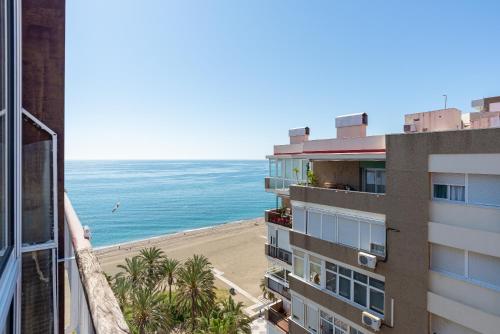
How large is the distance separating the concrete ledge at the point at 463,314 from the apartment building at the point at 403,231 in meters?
0.02

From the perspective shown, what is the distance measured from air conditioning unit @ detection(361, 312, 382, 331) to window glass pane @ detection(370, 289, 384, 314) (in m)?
0.30

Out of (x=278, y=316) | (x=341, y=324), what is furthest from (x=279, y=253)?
(x=341, y=324)

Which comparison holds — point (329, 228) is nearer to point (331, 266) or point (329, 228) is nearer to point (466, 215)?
point (331, 266)

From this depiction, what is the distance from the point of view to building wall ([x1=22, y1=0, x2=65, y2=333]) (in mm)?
2742

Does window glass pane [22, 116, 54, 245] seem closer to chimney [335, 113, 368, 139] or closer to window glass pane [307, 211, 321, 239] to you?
window glass pane [307, 211, 321, 239]

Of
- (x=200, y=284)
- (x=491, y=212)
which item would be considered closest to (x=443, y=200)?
(x=491, y=212)

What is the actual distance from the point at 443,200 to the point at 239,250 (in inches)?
1472

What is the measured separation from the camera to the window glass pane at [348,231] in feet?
33.3

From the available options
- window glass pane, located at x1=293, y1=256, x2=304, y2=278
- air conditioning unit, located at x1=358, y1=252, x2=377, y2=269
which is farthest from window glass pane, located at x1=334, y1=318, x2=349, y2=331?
air conditioning unit, located at x1=358, y1=252, x2=377, y2=269

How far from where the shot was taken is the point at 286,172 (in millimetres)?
16297

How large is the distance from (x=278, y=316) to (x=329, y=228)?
7.09 m

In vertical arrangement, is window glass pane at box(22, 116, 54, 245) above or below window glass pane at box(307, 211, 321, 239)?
above

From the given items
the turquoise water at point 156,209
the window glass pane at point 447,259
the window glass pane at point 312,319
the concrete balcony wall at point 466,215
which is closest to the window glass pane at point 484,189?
the concrete balcony wall at point 466,215

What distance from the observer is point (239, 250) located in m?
43.5
